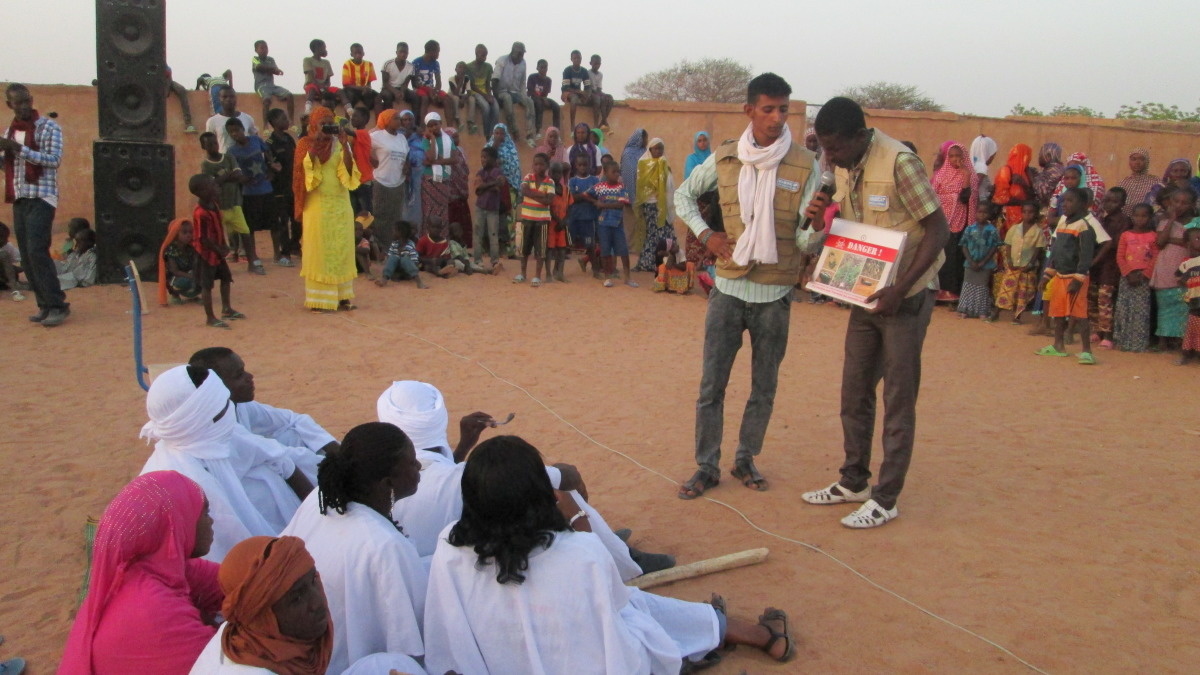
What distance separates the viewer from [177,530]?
2.61m

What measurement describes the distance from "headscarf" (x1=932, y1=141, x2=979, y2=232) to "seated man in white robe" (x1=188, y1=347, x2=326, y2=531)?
342 inches

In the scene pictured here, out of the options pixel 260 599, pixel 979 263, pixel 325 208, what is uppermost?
pixel 325 208

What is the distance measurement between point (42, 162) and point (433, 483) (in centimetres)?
649

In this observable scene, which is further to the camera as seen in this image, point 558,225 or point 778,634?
point 558,225

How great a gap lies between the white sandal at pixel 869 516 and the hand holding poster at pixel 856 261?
103 cm

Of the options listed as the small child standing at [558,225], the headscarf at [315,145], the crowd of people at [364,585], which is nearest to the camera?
the crowd of people at [364,585]

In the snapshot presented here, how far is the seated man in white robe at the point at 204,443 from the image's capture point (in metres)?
3.28

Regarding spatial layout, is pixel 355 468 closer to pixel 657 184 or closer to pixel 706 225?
pixel 706 225

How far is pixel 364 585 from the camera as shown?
282cm

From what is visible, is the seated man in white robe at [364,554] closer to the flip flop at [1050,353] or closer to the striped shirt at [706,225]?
the striped shirt at [706,225]

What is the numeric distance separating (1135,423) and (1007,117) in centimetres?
908

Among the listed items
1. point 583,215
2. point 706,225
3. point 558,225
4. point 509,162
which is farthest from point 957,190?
point 706,225

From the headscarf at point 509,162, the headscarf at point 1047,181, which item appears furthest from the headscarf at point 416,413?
the headscarf at point 509,162

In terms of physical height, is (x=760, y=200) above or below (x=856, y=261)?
above
